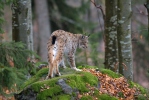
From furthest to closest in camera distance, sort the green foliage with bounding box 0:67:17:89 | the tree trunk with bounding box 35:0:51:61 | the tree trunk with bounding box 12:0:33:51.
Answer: the tree trunk with bounding box 35:0:51:61 → the tree trunk with bounding box 12:0:33:51 → the green foliage with bounding box 0:67:17:89

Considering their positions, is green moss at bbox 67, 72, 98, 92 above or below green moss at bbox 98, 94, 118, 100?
above

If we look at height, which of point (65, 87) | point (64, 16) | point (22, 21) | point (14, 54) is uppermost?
point (64, 16)

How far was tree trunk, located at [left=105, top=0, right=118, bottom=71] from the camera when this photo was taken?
1123 cm

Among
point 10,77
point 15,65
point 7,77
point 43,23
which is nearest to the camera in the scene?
point 10,77

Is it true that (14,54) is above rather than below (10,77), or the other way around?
above

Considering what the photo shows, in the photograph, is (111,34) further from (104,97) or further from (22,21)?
A: (104,97)

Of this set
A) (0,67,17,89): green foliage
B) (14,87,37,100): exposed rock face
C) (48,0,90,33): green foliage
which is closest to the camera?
(0,67,17,89): green foliage

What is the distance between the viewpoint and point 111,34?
36.9 feet

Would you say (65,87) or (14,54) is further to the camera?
(14,54)

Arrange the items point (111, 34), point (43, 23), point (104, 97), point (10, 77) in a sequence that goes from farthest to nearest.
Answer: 1. point (43, 23)
2. point (111, 34)
3. point (104, 97)
4. point (10, 77)

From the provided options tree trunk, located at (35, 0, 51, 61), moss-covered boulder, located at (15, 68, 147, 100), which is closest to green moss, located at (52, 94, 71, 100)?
moss-covered boulder, located at (15, 68, 147, 100)

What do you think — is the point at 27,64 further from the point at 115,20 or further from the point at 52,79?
the point at 115,20

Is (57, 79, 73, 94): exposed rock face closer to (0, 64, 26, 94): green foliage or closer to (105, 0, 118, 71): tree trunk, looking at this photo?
(0, 64, 26, 94): green foliage

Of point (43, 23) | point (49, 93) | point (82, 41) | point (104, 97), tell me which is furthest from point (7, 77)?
point (43, 23)
